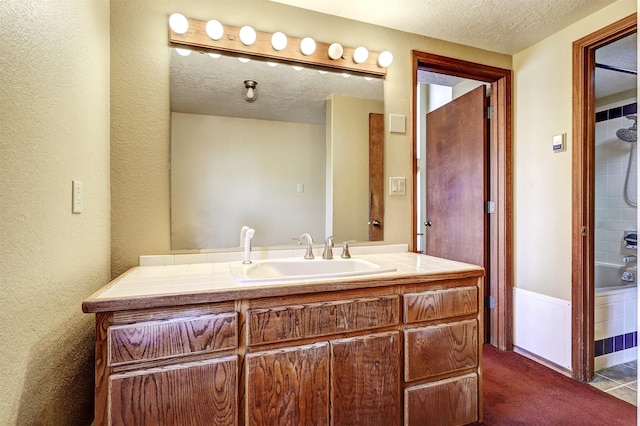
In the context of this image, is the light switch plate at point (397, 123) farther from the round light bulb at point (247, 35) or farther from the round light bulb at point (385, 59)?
the round light bulb at point (247, 35)

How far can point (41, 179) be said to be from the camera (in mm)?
952

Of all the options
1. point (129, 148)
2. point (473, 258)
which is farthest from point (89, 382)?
point (473, 258)

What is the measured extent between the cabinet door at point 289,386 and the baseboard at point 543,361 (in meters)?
1.80

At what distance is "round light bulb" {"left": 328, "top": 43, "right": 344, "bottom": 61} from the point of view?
1.83 meters

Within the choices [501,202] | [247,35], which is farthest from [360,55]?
Result: [501,202]

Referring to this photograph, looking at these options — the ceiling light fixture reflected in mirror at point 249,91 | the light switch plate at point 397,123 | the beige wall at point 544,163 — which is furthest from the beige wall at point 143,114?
the beige wall at point 544,163

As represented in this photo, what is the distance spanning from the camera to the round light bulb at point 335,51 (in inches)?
71.9

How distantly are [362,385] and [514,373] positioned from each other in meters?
1.43

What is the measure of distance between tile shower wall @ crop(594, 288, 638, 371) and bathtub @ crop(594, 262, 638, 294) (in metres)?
0.39

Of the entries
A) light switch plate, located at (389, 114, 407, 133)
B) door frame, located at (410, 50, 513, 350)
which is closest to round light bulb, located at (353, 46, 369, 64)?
light switch plate, located at (389, 114, 407, 133)

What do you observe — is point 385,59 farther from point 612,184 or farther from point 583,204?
point 612,184

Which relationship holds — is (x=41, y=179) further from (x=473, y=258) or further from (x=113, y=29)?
(x=473, y=258)

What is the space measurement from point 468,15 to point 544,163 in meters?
1.11

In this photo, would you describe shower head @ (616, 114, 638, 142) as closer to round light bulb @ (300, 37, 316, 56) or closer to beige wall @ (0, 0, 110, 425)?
round light bulb @ (300, 37, 316, 56)
